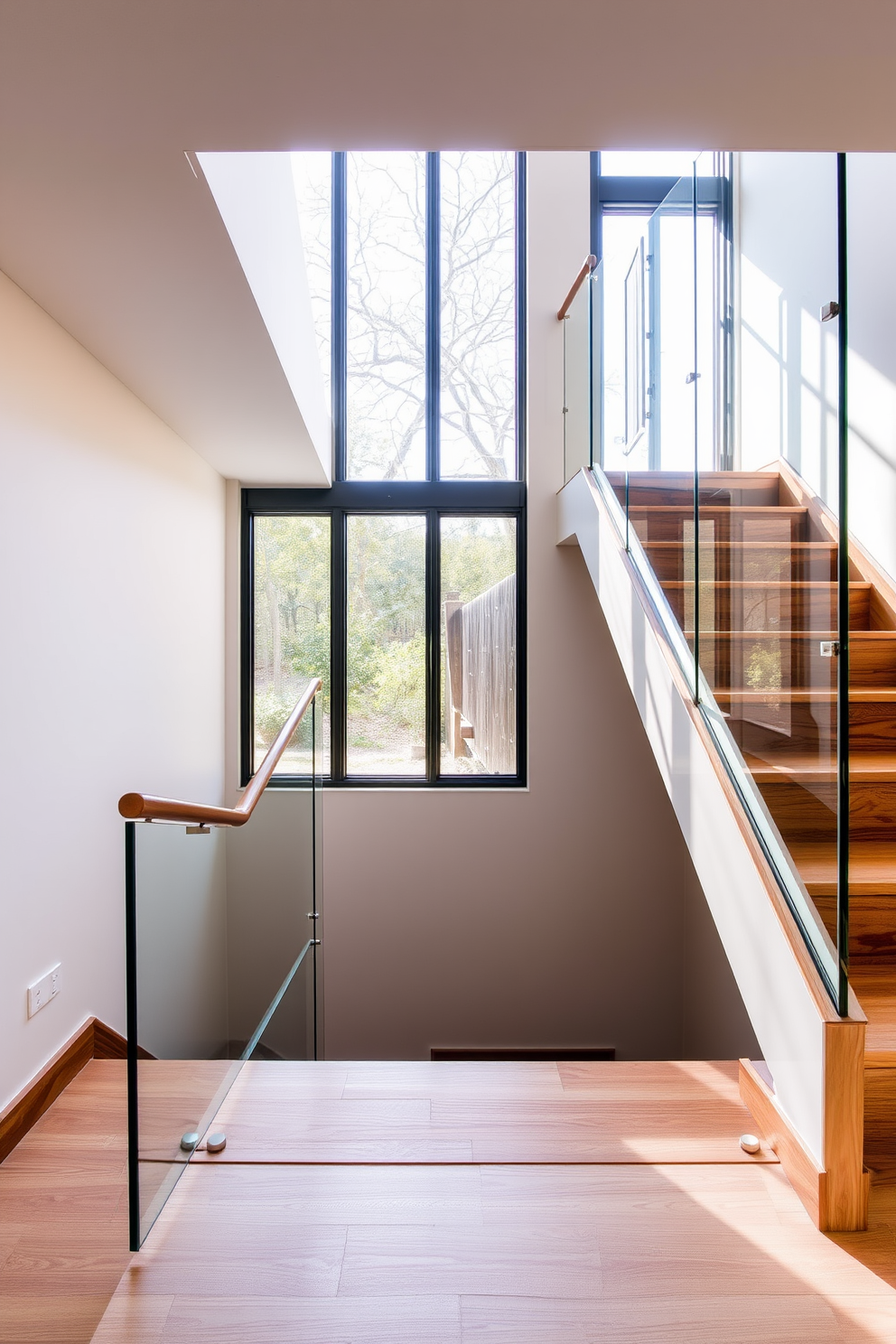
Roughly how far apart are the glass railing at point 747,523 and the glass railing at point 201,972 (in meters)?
1.36

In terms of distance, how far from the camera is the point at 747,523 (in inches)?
79.5

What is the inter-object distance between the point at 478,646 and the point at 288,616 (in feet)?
3.49

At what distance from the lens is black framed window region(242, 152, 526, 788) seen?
4.36 metres

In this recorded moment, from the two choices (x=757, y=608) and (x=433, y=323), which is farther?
(x=433, y=323)

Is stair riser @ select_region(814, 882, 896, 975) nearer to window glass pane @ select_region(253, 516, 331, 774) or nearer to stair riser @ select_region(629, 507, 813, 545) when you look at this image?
stair riser @ select_region(629, 507, 813, 545)

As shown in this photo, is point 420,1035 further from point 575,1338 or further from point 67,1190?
point 575,1338

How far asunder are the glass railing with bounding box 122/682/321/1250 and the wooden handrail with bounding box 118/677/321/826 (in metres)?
0.02

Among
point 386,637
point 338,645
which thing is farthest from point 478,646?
point 338,645

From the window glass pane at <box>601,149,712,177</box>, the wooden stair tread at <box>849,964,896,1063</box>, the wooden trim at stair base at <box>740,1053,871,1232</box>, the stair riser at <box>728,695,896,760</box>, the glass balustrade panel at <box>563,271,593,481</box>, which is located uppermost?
the window glass pane at <box>601,149,712,177</box>

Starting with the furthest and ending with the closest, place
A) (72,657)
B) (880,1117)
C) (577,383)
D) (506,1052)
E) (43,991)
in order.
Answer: (506,1052) → (577,383) → (72,657) → (43,991) → (880,1117)

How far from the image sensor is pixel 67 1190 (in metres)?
1.82

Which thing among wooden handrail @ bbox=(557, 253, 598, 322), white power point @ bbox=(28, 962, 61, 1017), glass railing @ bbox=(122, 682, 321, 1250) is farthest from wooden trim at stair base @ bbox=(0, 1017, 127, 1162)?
wooden handrail @ bbox=(557, 253, 598, 322)

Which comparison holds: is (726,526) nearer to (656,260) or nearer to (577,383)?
(656,260)

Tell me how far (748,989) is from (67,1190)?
1.65 m
